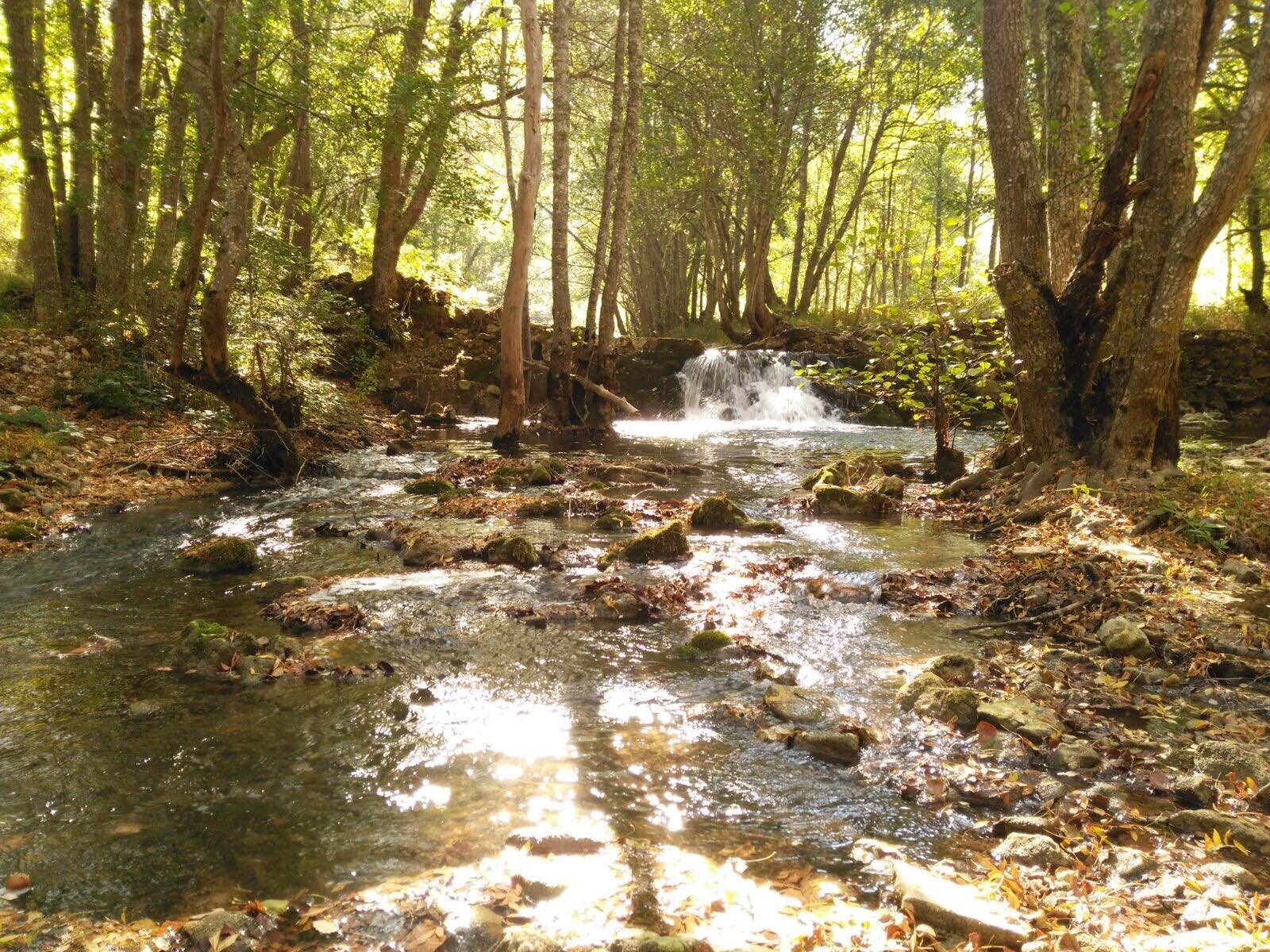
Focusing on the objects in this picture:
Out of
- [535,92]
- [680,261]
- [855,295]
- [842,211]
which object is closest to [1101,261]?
[535,92]

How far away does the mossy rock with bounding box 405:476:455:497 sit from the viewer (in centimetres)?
1024

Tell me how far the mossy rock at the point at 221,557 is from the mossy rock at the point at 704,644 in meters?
4.19

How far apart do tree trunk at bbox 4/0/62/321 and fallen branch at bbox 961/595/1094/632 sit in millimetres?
15739

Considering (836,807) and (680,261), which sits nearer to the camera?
(836,807)

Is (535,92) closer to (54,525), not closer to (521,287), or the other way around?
(521,287)

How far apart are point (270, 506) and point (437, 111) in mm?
7382

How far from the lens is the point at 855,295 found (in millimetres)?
52531

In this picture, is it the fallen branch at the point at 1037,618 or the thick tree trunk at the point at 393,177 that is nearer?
the fallen branch at the point at 1037,618

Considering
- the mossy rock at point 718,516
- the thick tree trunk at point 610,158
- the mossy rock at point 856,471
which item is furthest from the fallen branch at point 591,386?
the mossy rock at point 718,516

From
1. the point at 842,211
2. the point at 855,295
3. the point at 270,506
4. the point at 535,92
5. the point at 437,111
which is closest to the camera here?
the point at 270,506

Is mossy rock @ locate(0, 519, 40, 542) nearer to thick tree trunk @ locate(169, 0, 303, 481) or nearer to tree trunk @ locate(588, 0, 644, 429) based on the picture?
thick tree trunk @ locate(169, 0, 303, 481)

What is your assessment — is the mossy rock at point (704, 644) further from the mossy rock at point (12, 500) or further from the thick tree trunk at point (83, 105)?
the thick tree trunk at point (83, 105)

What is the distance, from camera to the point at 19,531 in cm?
727

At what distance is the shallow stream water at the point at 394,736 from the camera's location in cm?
298
